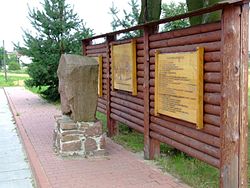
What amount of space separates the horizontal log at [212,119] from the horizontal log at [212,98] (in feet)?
0.53

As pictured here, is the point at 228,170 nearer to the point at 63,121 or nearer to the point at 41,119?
the point at 63,121

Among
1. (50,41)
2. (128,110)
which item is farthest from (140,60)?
(50,41)

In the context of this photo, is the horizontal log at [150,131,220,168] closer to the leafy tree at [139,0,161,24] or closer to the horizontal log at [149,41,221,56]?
the horizontal log at [149,41,221,56]

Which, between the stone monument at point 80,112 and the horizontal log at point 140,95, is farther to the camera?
the horizontal log at point 140,95

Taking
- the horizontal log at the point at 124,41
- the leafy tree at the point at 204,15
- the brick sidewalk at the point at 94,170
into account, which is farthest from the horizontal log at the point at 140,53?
the brick sidewalk at the point at 94,170

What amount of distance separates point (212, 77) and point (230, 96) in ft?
1.50

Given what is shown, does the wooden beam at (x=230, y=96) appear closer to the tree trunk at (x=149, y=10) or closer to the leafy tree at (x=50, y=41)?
the tree trunk at (x=149, y=10)

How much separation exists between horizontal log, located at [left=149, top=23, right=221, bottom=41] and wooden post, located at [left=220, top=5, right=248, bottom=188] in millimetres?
323

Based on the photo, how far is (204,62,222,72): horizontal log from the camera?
4.41m

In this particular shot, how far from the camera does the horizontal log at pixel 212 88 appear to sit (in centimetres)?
446

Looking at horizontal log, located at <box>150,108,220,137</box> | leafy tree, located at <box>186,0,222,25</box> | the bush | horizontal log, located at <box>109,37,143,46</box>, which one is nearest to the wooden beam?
horizontal log, located at <box>150,108,220,137</box>

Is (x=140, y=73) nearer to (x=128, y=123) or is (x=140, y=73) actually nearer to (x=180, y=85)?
(x=128, y=123)

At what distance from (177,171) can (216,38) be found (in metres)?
2.19

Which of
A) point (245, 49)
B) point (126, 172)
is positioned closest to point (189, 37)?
point (245, 49)
